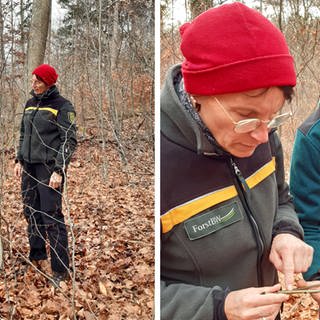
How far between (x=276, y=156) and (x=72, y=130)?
0.93 meters

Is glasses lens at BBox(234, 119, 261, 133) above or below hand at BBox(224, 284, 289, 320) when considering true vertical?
above

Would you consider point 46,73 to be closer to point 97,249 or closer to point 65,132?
point 65,132

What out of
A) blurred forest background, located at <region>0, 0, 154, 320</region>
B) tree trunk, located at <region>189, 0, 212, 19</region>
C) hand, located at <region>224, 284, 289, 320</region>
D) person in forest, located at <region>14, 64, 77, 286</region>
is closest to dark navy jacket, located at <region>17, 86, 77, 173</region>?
person in forest, located at <region>14, 64, 77, 286</region>

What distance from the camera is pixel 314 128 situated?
0.57 m

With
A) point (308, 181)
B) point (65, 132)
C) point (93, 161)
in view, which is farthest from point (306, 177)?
point (93, 161)

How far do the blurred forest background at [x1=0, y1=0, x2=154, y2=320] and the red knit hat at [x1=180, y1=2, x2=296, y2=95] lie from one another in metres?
0.72

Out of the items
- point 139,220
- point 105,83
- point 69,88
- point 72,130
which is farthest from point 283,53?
point 69,88

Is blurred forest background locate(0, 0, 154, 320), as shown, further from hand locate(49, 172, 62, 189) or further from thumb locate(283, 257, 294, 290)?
thumb locate(283, 257, 294, 290)

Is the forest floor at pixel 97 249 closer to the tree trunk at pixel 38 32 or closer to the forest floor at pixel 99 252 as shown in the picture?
the forest floor at pixel 99 252

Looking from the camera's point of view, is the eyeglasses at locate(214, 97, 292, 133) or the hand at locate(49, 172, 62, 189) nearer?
the eyeglasses at locate(214, 97, 292, 133)

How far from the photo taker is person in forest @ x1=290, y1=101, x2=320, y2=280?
571 mm

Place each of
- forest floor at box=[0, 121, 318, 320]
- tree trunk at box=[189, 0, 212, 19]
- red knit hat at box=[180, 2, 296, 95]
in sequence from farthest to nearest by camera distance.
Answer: forest floor at box=[0, 121, 318, 320], tree trunk at box=[189, 0, 212, 19], red knit hat at box=[180, 2, 296, 95]

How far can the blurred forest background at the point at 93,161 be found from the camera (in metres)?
1.30

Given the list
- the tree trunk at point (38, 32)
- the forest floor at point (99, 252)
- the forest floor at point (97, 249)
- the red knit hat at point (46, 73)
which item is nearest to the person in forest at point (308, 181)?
the forest floor at point (99, 252)
